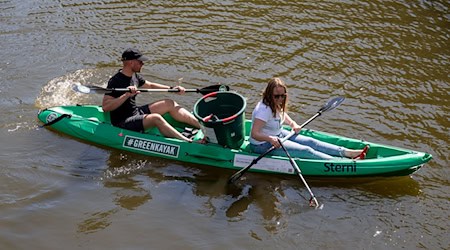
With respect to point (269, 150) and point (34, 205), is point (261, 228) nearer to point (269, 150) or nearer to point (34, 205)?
point (269, 150)

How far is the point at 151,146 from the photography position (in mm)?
9594

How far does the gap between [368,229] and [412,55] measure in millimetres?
6056

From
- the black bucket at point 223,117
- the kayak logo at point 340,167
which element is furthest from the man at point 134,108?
the kayak logo at point 340,167

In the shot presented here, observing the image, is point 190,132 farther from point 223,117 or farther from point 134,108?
point 134,108

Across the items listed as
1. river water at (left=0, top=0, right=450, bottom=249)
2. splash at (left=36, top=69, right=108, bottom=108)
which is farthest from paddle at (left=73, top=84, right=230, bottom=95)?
splash at (left=36, top=69, right=108, bottom=108)

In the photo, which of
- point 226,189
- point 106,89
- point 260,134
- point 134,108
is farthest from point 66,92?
point 260,134

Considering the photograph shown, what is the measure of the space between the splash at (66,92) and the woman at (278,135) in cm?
404

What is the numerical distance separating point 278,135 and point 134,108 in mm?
2511

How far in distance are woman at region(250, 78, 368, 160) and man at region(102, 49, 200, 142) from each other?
4.33 ft

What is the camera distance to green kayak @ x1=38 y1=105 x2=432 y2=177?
8695mm

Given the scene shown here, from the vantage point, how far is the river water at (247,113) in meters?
8.20

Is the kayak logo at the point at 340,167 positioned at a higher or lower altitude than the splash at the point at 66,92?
higher

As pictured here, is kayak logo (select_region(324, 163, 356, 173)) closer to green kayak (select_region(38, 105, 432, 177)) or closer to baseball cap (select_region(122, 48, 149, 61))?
green kayak (select_region(38, 105, 432, 177))

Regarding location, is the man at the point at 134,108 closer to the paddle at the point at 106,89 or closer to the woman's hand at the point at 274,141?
the paddle at the point at 106,89
